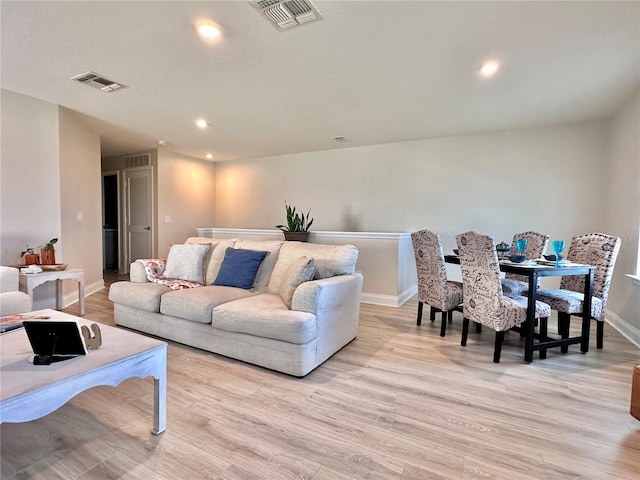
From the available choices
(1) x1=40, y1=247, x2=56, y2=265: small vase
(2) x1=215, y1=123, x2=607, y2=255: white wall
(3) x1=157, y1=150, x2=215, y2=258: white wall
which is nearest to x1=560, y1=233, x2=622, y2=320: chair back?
(2) x1=215, y1=123, x2=607, y2=255: white wall

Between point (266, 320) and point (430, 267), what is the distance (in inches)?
71.0

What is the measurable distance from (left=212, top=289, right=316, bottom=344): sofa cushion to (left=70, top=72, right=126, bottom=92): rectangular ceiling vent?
233 centimetres

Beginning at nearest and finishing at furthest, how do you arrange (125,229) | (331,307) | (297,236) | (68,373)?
(68,373) → (331,307) → (297,236) → (125,229)

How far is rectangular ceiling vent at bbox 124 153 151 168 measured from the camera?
19.0 feet

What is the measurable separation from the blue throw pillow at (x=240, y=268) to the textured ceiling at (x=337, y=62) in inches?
63.4

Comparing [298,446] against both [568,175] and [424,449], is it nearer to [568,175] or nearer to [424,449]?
[424,449]

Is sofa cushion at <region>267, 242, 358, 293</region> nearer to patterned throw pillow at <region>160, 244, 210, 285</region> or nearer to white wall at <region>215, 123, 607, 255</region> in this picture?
patterned throw pillow at <region>160, 244, 210, 285</region>

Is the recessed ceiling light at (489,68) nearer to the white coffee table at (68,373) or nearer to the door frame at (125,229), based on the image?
the white coffee table at (68,373)

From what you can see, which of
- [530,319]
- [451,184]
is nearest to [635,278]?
[530,319]

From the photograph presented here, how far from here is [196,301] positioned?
102 inches

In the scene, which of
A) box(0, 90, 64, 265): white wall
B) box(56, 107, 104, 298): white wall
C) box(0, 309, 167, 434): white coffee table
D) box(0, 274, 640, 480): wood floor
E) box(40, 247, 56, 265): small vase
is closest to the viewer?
box(0, 309, 167, 434): white coffee table

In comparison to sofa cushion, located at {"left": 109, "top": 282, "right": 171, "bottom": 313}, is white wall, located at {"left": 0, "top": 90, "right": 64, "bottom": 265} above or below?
above

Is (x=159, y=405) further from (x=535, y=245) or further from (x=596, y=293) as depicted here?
(x=535, y=245)

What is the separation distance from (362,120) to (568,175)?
9.06 feet
